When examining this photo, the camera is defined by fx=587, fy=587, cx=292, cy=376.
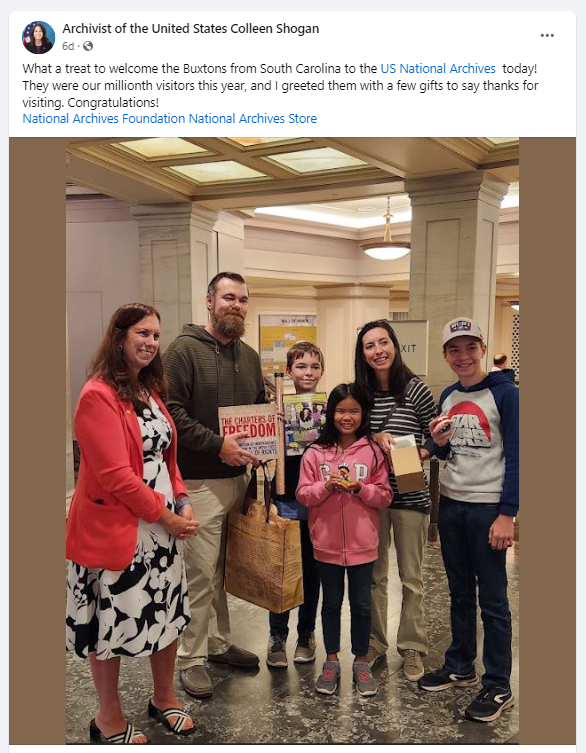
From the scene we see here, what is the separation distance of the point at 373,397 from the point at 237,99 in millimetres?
1531

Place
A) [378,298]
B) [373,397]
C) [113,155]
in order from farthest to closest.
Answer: [378,298], [113,155], [373,397]

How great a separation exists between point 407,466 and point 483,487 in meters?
0.36

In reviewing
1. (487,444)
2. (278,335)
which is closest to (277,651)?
(487,444)

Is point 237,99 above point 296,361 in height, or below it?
above

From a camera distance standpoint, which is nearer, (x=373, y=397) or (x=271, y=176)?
(x=373, y=397)

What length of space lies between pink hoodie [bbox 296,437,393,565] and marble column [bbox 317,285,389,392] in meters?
9.89

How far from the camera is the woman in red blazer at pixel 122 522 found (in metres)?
2.26

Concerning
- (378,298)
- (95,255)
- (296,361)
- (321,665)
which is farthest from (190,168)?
(378,298)

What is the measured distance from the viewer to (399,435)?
9.61ft

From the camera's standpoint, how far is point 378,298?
13.4 m

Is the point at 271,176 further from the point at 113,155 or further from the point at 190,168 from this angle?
the point at 113,155

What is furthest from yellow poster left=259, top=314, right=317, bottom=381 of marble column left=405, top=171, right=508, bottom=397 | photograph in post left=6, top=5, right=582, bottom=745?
photograph in post left=6, top=5, right=582, bottom=745

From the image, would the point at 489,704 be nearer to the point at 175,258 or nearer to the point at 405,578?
the point at 405,578

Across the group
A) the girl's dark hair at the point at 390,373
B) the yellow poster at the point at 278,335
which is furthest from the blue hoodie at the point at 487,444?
the yellow poster at the point at 278,335
